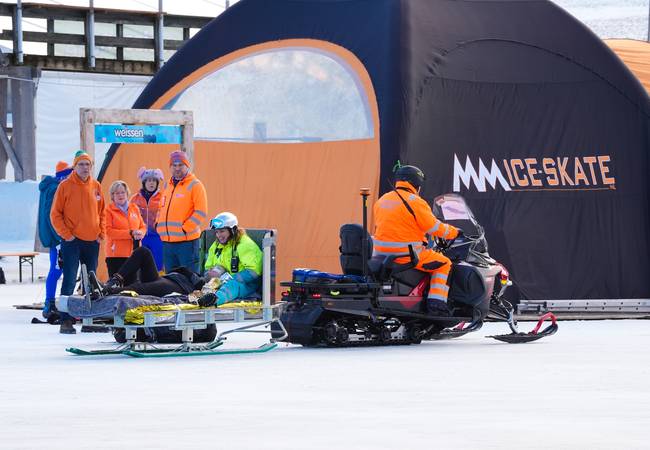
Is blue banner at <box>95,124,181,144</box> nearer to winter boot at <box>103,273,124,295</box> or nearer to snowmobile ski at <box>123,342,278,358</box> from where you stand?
winter boot at <box>103,273,124,295</box>

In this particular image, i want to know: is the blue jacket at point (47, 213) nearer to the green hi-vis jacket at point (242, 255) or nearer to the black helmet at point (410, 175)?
→ the green hi-vis jacket at point (242, 255)

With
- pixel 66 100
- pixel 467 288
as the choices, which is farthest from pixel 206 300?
pixel 66 100

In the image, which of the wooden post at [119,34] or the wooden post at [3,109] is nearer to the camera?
the wooden post at [3,109]

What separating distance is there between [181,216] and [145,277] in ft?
6.22

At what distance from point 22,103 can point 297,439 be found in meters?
21.6

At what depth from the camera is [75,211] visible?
47.9 feet

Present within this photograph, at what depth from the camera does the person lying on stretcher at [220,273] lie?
12.5 metres

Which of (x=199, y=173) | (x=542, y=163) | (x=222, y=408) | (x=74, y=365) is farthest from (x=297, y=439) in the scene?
(x=199, y=173)

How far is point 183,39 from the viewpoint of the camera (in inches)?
1224

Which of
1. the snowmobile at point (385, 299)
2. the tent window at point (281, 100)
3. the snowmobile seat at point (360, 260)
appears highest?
the tent window at point (281, 100)

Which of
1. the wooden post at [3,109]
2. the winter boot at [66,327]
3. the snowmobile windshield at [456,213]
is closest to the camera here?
the snowmobile windshield at [456,213]

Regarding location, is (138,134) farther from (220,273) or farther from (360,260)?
(220,273)

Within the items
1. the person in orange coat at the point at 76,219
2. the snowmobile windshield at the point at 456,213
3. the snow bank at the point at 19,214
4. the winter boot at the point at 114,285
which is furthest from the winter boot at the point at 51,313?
the snow bank at the point at 19,214

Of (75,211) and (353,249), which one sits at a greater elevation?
(75,211)
